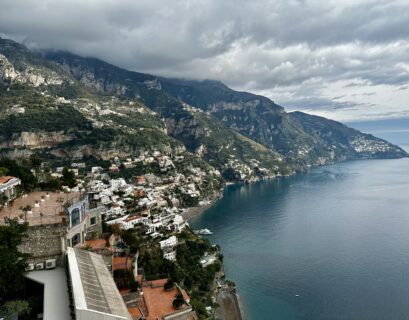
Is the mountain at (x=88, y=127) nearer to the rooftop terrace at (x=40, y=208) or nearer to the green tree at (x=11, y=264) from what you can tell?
the rooftop terrace at (x=40, y=208)

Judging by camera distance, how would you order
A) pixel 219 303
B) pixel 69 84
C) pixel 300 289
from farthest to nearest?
pixel 69 84
pixel 300 289
pixel 219 303

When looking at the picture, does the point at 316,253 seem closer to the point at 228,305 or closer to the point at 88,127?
the point at 228,305

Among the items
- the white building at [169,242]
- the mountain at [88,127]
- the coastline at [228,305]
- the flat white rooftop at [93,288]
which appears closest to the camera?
the flat white rooftop at [93,288]

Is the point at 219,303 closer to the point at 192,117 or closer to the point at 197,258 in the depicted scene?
the point at 197,258

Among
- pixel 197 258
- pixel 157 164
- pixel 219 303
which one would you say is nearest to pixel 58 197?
pixel 219 303

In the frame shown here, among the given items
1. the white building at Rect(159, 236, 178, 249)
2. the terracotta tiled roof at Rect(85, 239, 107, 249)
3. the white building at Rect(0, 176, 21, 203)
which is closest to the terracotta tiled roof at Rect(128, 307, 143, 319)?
the terracotta tiled roof at Rect(85, 239, 107, 249)

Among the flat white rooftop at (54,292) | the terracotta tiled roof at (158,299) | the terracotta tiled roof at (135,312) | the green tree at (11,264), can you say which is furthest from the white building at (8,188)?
the terracotta tiled roof at (158,299)
